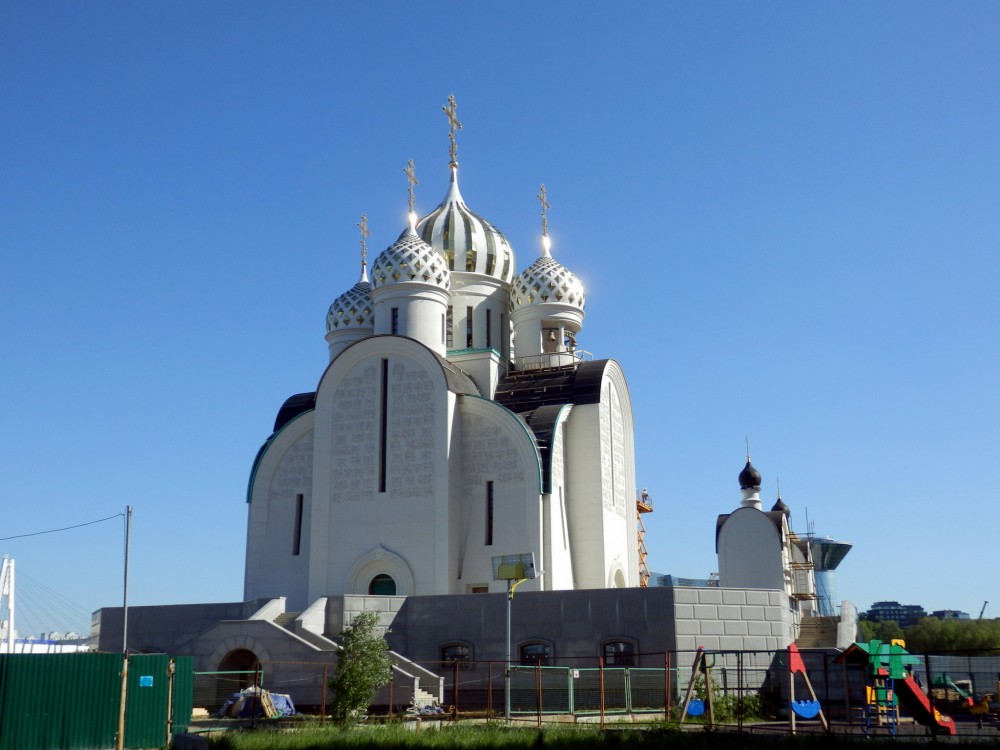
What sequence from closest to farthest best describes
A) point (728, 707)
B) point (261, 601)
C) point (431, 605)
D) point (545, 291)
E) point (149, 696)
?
point (149, 696), point (728, 707), point (431, 605), point (261, 601), point (545, 291)

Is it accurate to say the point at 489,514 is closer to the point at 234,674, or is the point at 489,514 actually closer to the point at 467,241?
the point at 234,674

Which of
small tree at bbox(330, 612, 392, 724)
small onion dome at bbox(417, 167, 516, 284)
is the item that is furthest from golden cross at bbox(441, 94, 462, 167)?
small tree at bbox(330, 612, 392, 724)

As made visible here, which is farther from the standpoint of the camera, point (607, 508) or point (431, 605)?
point (607, 508)

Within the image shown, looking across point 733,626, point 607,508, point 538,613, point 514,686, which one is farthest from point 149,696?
point 607,508

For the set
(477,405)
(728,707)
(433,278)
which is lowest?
(728,707)

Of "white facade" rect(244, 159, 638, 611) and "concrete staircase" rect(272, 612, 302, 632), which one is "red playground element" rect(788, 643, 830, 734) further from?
"concrete staircase" rect(272, 612, 302, 632)

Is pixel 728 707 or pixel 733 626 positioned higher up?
pixel 733 626

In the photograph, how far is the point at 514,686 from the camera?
21.8 meters

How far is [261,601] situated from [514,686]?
Result: 27.9 ft

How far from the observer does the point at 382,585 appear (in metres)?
28.0

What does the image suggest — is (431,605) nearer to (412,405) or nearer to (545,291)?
(412,405)

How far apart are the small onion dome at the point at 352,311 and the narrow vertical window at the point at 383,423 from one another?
4.89 meters

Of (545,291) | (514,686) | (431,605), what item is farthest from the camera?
(545,291)

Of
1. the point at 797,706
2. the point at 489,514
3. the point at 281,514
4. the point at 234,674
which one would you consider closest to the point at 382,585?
the point at 489,514
